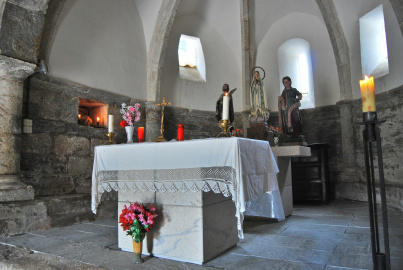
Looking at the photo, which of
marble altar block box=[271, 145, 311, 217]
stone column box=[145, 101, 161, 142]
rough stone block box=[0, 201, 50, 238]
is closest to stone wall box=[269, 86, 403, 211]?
marble altar block box=[271, 145, 311, 217]

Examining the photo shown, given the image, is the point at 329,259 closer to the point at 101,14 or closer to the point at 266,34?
the point at 101,14

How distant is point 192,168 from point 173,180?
0.22 meters

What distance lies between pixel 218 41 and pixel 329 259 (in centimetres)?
746

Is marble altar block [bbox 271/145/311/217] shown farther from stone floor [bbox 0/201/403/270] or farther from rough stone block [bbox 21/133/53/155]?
rough stone block [bbox 21/133/53/155]

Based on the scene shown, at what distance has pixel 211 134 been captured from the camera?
28.9 ft

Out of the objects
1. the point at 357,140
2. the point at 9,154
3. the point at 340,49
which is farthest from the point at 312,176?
the point at 9,154

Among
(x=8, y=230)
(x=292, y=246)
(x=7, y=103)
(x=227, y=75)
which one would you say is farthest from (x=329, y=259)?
(x=227, y=75)

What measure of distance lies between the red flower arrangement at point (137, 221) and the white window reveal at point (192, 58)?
6218 millimetres

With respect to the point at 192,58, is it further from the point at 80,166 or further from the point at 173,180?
the point at 173,180

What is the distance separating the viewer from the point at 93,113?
6.54m

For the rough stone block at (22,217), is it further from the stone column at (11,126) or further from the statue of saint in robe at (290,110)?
the statue of saint in robe at (290,110)

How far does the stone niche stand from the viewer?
619cm

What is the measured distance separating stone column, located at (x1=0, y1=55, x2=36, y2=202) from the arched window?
6.77 meters

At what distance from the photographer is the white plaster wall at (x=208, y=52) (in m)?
8.30
